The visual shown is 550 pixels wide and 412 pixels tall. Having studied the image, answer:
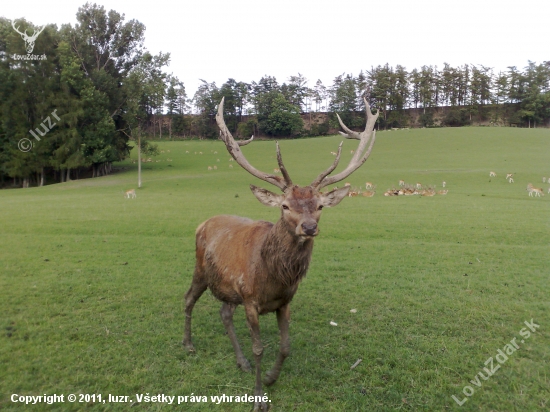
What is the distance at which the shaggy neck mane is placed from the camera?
410 cm

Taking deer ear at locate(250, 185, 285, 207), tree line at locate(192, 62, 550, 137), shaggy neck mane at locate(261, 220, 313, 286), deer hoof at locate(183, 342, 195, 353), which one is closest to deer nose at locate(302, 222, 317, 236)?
shaggy neck mane at locate(261, 220, 313, 286)

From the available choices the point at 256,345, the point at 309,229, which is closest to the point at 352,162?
the point at 309,229

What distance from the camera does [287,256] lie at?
413 cm

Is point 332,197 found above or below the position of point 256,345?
above

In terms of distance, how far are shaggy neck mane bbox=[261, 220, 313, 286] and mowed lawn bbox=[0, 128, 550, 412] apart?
4.69 feet

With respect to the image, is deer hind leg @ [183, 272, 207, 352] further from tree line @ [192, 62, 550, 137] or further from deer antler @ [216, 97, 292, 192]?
tree line @ [192, 62, 550, 137]

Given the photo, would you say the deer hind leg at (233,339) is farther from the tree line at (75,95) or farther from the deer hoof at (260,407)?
the tree line at (75,95)

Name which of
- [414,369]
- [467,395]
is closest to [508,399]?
[467,395]

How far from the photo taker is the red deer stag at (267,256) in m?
4.09

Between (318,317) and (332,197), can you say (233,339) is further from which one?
(332,197)

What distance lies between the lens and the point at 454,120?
75500 mm

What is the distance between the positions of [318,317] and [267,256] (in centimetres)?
263

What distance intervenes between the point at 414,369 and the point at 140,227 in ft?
38.9

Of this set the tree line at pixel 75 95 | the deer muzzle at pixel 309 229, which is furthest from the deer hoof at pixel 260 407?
the tree line at pixel 75 95
